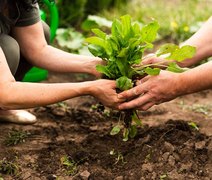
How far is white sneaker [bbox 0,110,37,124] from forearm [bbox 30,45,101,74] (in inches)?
13.8

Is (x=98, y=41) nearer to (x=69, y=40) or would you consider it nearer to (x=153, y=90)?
(x=153, y=90)

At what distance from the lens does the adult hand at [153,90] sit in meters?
2.46

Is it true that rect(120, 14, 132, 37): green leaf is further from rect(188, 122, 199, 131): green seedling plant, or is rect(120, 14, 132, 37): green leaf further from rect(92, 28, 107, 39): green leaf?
rect(188, 122, 199, 131): green seedling plant

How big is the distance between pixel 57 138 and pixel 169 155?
0.71 meters

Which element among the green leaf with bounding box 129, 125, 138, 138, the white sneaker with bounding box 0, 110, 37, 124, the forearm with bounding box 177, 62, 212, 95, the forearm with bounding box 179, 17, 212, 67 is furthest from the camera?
the white sneaker with bounding box 0, 110, 37, 124

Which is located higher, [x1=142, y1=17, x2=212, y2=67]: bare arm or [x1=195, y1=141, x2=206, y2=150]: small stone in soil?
[x1=142, y1=17, x2=212, y2=67]: bare arm

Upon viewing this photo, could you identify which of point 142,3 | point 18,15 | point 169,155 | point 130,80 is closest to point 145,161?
point 169,155

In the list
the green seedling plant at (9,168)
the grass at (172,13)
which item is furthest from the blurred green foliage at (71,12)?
the green seedling plant at (9,168)

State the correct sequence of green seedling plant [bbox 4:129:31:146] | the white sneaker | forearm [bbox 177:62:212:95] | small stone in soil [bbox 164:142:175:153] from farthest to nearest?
the white sneaker, green seedling plant [bbox 4:129:31:146], small stone in soil [bbox 164:142:175:153], forearm [bbox 177:62:212:95]

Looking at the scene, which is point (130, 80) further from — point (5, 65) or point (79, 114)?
point (79, 114)

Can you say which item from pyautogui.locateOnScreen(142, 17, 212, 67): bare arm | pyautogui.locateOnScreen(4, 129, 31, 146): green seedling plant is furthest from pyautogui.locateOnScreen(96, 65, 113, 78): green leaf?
pyautogui.locateOnScreen(4, 129, 31, 146): green seedling plant

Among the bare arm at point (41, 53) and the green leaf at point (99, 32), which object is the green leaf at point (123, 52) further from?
the bare arm at point (41, 53)

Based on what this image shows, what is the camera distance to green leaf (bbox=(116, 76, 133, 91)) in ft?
8.04

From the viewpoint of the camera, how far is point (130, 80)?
2467 millimetres
